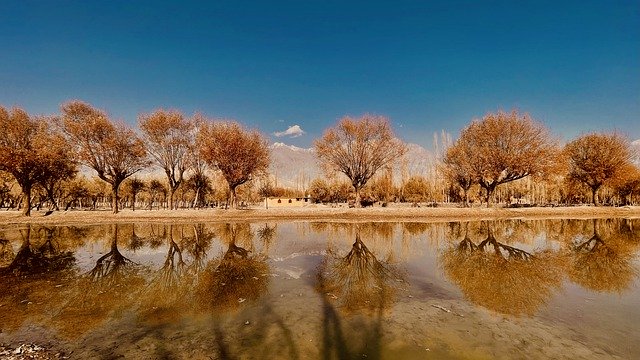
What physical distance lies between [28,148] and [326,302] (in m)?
59.4

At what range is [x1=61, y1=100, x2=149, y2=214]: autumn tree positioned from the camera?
51750 millimetres

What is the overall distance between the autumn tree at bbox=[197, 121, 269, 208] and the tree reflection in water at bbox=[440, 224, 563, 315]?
1687 inches

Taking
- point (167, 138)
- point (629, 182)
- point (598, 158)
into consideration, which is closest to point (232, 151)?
point (167, 138)

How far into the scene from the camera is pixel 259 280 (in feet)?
51.9

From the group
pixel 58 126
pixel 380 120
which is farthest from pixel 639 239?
pixel 58 126

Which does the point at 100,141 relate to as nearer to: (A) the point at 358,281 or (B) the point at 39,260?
(B) the point at 39,260

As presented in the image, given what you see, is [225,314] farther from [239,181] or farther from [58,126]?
[58,126]

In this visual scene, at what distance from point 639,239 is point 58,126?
244ft

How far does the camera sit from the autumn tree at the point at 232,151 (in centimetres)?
5739

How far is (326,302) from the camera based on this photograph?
12531 mm

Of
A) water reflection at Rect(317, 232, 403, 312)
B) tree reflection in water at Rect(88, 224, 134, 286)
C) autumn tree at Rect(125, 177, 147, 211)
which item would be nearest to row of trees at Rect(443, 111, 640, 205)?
water reflection at Rect(317, 232, 403, 312)

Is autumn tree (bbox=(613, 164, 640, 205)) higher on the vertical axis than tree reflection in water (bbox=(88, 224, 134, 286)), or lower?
higher

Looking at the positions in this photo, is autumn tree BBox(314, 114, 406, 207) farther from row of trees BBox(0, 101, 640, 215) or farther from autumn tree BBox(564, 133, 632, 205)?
autumn tree BBox(564, 133, 632, 205)

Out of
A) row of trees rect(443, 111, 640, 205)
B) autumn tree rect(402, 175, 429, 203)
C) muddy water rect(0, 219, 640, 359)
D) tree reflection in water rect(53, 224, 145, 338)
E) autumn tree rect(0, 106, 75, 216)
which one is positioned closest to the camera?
muddy water rect(0, 219, 640, 359)
